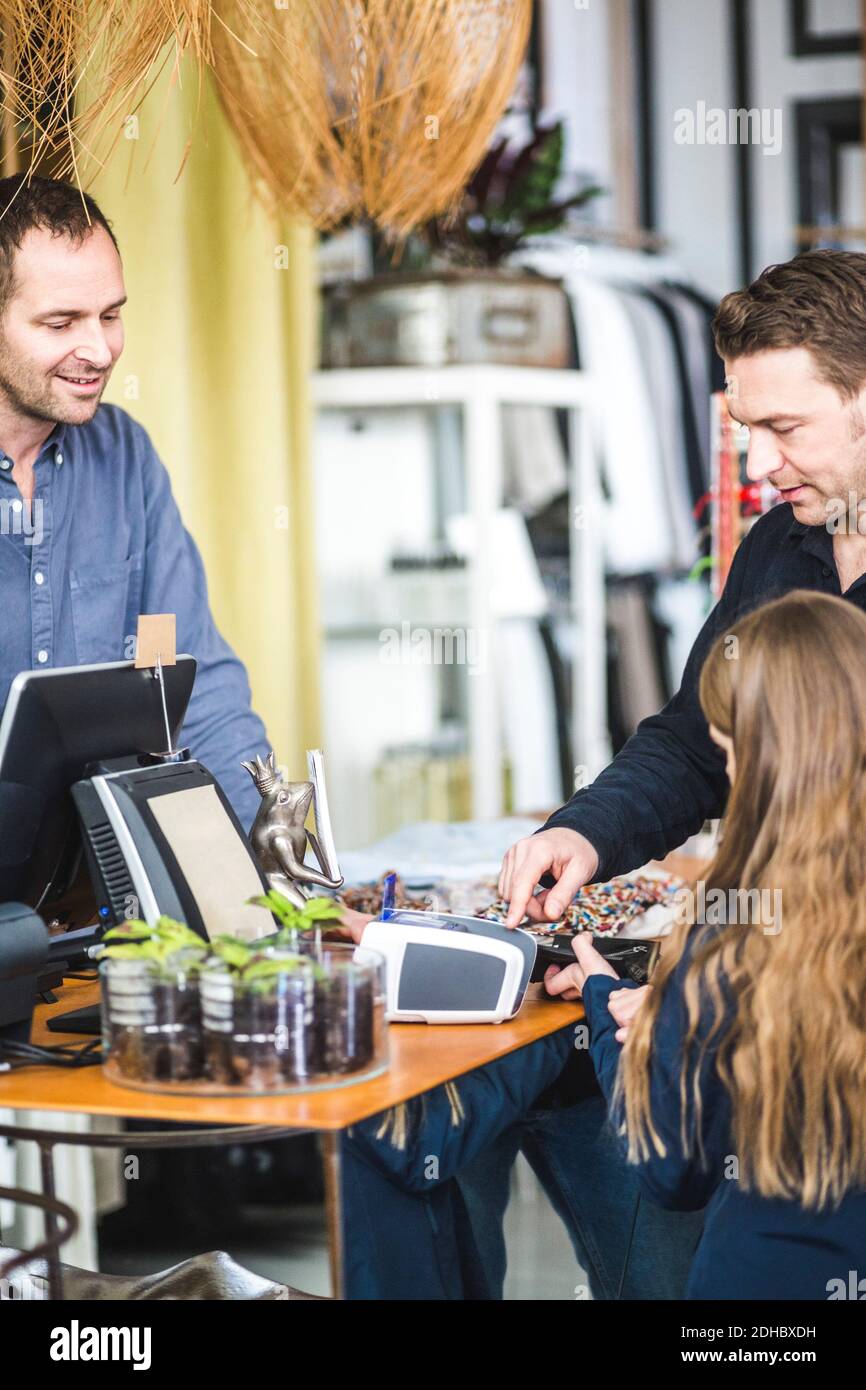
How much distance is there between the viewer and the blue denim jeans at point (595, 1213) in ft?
6.84

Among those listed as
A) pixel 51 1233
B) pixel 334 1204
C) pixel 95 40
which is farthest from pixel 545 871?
pixel 95 40

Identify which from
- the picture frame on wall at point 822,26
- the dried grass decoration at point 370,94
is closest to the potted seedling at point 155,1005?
the dried grass decoration at point 370,94

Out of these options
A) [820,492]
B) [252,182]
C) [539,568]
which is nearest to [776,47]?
[539,568]

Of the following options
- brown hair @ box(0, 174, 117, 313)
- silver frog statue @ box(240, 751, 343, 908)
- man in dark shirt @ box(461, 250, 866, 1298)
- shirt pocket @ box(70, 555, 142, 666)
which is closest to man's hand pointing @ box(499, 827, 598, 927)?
man in dark shirt @ box(461, 250, 866, 1298)

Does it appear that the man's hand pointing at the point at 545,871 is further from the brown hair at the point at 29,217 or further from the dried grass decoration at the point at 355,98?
the dried grass decoration at the point at 355,98

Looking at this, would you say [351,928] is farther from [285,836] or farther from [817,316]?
[817,316]

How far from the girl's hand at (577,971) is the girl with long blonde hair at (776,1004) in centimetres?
28

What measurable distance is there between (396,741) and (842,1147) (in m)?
3.24

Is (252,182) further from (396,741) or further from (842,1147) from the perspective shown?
(842,1147)

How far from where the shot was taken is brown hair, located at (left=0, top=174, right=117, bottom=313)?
7.61 ft

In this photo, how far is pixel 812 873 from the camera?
162 cm

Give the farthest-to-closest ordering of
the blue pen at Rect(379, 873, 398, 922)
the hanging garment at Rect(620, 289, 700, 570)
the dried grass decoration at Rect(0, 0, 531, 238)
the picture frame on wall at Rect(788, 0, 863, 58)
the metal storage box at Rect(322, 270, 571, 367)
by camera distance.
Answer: the picture frame on wall at Rect(788, 0, 863, 58)
the hanging garment at Rect(620, 289, 700, 570)
the metal storage box at Rect(322, 270, 571, 367)
the dried grass decoration at Rect(0, 0, 531, 238)
the blue pen at Rect(379, 873, 398, 922)

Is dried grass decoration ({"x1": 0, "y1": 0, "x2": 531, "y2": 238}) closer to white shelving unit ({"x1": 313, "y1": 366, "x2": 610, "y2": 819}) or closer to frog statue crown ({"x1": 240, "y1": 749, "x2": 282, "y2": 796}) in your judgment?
white shelving unit ({"x1": 313, "y1": 366, "x2": 610, "y2": 819})

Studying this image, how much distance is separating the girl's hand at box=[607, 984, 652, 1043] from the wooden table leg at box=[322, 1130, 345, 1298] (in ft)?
1.13
